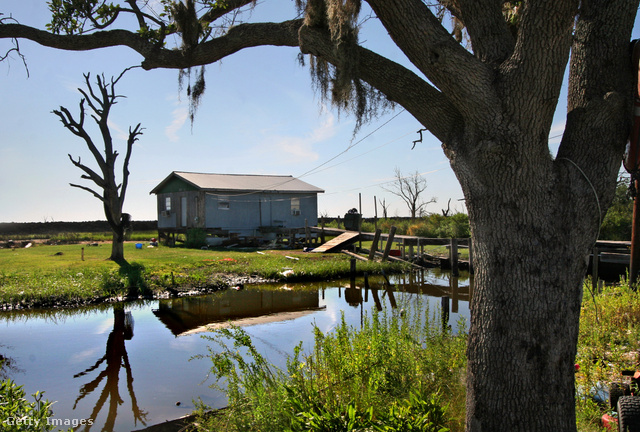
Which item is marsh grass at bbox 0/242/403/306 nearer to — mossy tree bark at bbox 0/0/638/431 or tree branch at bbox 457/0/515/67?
mossy tree bark at bbox 0/0/638/431

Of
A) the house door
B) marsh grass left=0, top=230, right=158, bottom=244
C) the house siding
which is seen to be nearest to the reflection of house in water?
the house siding

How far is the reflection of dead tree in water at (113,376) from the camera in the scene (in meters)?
6.41

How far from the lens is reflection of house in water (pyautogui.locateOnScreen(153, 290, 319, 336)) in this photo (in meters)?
11.5

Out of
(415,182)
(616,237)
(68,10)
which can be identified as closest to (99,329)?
(68,10)

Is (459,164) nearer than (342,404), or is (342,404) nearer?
(459,164)

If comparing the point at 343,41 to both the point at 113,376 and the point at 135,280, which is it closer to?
the point at 113,376

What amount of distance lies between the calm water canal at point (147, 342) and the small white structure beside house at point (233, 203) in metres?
14.0

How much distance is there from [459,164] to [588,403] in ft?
9.24

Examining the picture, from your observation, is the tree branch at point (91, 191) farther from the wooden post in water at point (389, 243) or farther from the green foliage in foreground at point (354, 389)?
the green foliage in foreground at point (354, 389)

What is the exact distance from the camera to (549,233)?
11.0 feet

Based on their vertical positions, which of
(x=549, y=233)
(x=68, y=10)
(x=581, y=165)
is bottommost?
(x=549, y=233)

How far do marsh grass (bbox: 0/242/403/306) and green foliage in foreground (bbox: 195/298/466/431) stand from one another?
34.2 feet

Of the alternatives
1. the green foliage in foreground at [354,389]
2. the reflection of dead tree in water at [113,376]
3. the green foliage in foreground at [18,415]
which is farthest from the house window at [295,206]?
the green foliage in foreground at [18,415]

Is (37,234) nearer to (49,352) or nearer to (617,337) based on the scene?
(49,352)
